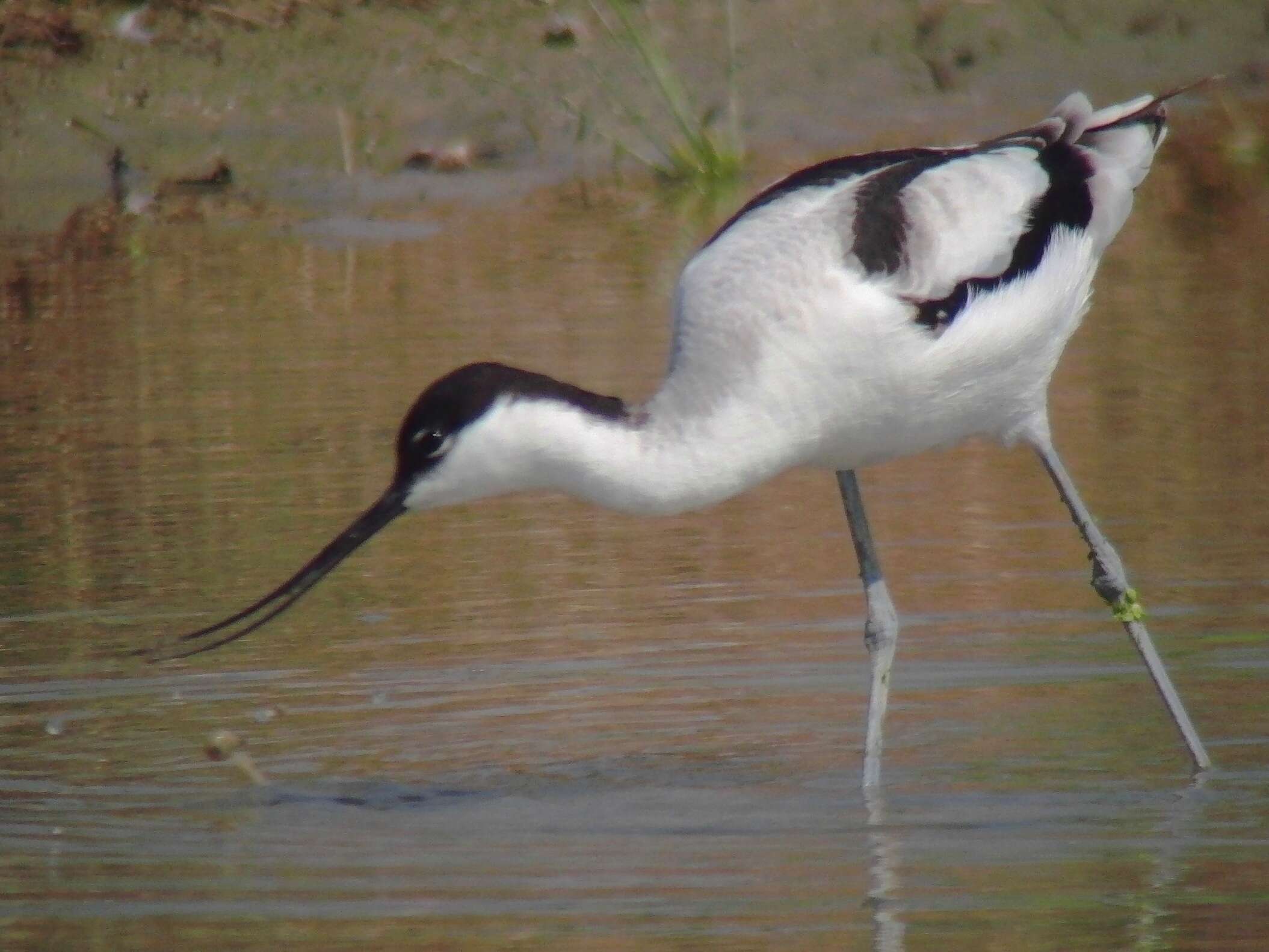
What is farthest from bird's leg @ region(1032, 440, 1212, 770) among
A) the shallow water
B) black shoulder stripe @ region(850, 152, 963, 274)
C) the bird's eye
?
the bird's eye

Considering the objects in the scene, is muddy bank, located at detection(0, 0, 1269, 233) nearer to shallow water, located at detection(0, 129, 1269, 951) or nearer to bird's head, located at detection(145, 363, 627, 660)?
shallow water, located at detection(0, 129, 1269, 951)

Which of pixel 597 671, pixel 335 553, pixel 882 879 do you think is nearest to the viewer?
pixel 882 879

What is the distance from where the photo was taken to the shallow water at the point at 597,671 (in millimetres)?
4531

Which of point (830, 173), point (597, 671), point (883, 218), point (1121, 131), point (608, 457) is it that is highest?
point (1121, 131)

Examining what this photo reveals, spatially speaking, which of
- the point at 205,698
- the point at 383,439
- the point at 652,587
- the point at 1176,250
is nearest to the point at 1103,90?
the point at 1176,250

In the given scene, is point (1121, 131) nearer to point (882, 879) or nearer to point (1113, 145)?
point (1113, 145)

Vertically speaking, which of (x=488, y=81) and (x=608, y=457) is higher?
(x=488, y=81)

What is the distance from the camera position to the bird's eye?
15.9 feet

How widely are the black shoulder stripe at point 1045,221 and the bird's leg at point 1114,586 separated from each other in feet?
1.42

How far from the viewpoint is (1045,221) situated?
567cm

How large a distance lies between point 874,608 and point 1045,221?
3.05 ft

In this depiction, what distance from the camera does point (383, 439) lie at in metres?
8.19

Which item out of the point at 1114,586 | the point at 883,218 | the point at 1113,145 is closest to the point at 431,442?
the point at 883,218

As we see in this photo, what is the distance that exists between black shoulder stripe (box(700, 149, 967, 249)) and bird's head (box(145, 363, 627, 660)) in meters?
0.68
